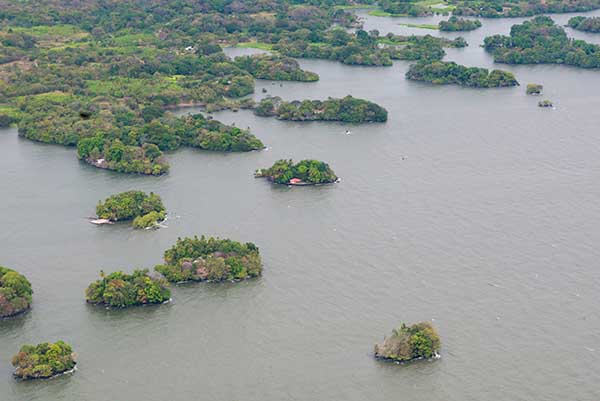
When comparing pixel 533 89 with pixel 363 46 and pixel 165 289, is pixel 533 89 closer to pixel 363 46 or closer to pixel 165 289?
pixel 363 46

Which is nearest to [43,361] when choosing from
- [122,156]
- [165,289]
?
[165,289]

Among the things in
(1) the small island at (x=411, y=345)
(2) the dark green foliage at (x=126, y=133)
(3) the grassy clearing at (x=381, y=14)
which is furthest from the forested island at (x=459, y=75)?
(1) the small island at (x=411, y=345)

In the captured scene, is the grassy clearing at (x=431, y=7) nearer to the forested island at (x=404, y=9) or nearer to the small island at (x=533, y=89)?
the forested island at (x=404, y=9)

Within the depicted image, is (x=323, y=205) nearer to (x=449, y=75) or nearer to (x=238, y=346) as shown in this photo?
(x=238, y=346)

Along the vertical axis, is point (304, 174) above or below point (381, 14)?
above

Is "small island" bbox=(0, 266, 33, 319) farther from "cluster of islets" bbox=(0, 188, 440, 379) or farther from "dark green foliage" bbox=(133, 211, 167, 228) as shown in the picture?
"dark green foliage" bbox=(133, 211, 167, 228)

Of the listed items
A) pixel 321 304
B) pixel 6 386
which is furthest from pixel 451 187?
pixel 6 386

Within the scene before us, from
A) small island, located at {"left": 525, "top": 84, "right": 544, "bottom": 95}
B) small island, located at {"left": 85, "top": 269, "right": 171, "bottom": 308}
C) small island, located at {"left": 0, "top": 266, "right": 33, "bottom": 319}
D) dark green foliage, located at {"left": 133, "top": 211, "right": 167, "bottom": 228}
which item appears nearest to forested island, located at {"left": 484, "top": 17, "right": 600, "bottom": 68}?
small island, located at {"left": 525, "top": 84, "right": 544, "bottom": 95}
